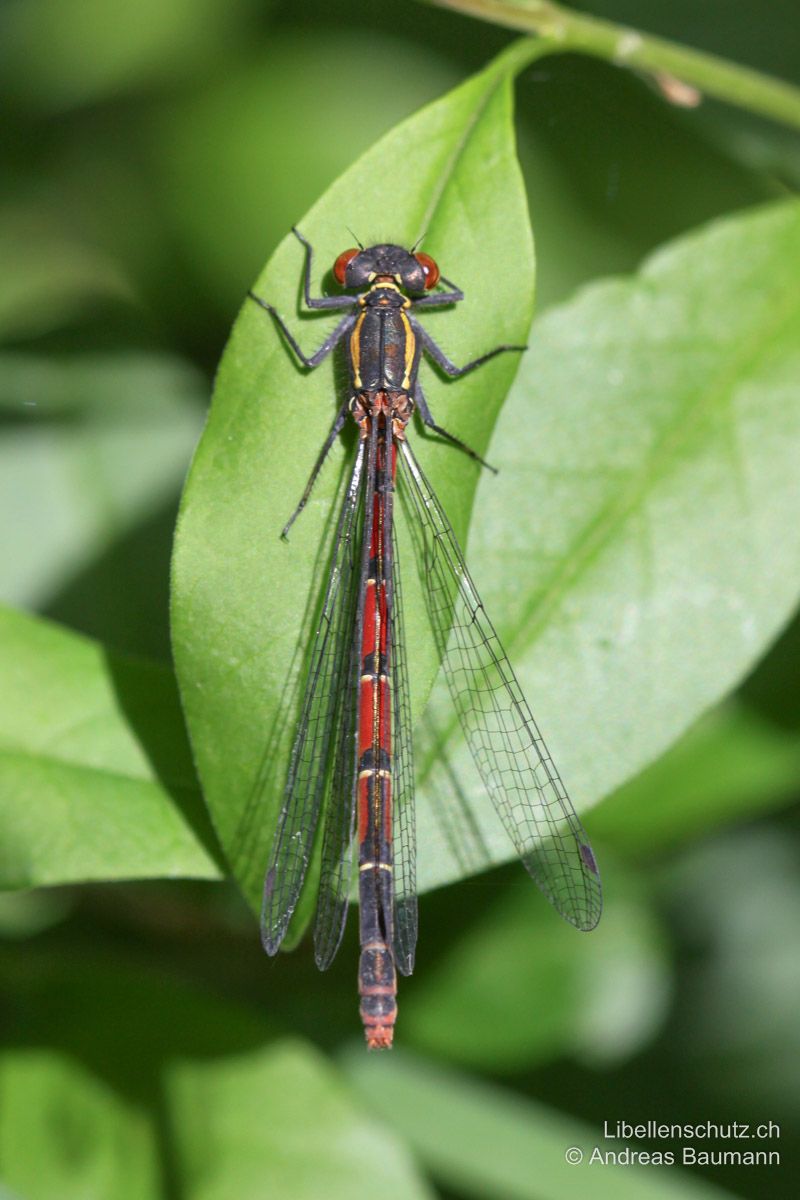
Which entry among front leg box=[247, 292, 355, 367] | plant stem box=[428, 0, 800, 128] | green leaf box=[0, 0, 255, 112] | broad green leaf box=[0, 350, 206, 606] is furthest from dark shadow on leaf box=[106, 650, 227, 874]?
green leaf box=[0, 0, 255, 112]

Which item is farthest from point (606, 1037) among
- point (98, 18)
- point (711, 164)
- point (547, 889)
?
point (98, 18)

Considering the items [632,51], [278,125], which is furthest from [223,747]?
[278,125]

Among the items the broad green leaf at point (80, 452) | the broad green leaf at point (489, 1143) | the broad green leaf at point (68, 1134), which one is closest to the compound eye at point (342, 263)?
the broad green leaf at point (80, 452)

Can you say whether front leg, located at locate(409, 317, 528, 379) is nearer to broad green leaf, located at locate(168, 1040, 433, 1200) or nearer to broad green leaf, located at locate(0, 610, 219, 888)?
broad green leaf, located at locate(0, 610, 219, 888)

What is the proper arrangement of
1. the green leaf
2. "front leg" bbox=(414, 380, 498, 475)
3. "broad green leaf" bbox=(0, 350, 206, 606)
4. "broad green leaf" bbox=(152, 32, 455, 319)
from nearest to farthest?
"front leg" bbox=(414, 380, 498, 475)
"broad green leaf" bbox=(0, 350, 206, 606)
"broad green leaf" bbox=(152, 32, 455, 319)
the green leaf

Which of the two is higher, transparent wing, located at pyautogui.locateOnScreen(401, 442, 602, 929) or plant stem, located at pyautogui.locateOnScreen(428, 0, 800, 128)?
plant stem, located at pyautogui.locateOnScreen(428, 0, 800, 128)

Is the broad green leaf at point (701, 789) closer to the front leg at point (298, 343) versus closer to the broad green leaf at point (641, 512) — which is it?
the broad green leaf at point (641, 512)
